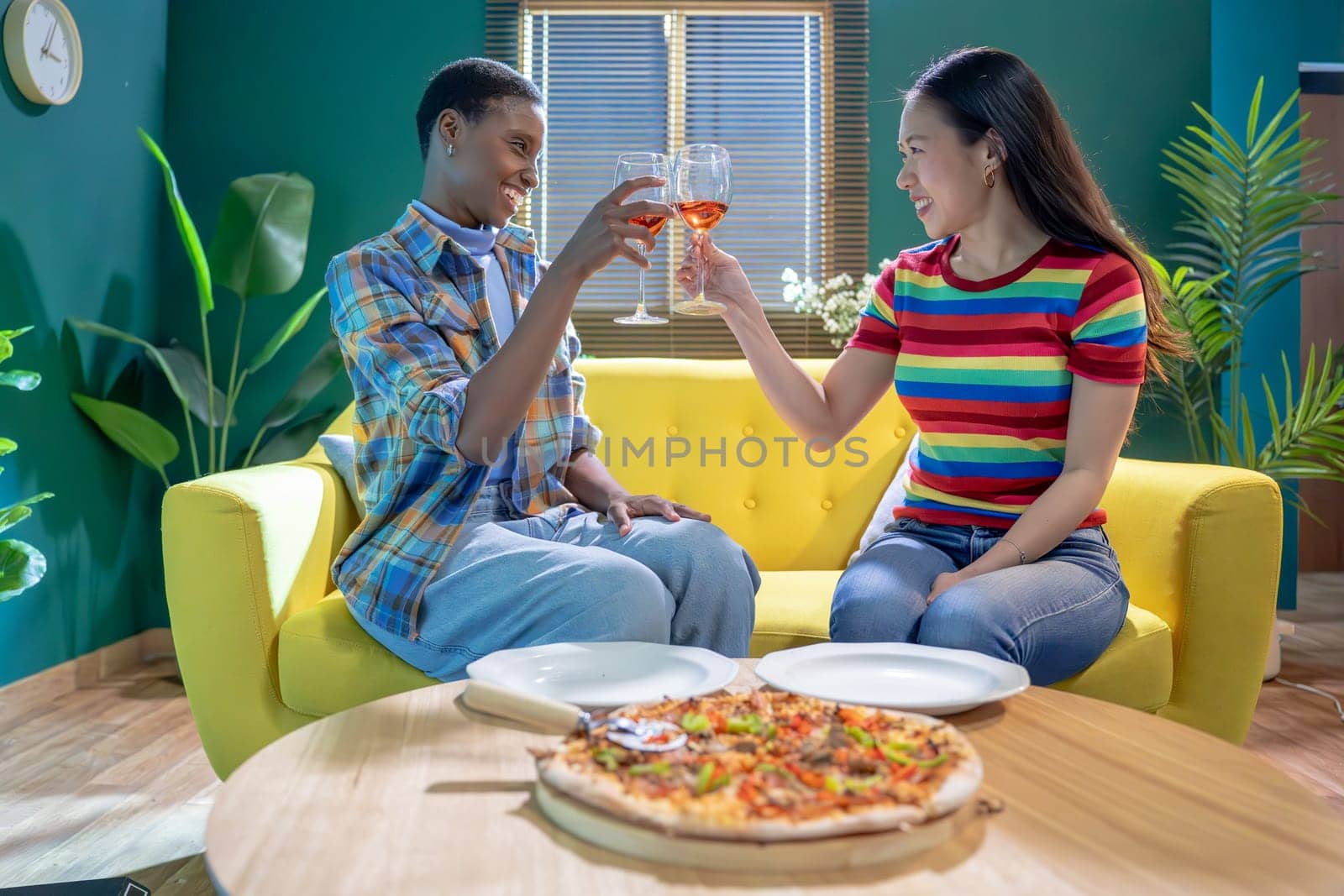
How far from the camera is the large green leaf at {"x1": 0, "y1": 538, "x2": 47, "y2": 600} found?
228 cm

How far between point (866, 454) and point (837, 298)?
1.27 meters

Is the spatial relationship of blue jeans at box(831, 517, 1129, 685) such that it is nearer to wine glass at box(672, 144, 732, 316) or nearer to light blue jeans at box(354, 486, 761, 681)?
light blue jeans at box(354, 486, 761, 681)

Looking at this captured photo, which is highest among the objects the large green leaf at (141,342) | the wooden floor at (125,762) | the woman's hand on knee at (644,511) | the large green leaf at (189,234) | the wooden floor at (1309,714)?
the large green leaf at (189,234)

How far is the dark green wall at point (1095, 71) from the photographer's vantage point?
4.04 metres

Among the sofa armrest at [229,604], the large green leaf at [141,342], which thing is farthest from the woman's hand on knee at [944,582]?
the large green leaf at [141,342]

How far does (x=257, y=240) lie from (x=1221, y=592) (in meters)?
2.90

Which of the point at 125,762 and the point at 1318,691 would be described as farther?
the point at 1318,691

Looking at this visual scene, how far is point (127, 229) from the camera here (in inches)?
141

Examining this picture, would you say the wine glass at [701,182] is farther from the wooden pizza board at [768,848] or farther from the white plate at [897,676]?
the wooden pizza board at [768,848]

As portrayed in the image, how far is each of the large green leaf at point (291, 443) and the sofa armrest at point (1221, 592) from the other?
270 cm

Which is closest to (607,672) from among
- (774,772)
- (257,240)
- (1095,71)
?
(774,772)

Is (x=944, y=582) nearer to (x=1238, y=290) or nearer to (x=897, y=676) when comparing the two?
(x=897, y=676)

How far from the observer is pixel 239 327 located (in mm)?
3418

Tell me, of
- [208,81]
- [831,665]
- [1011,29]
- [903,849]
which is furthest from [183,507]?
[1011,29]
